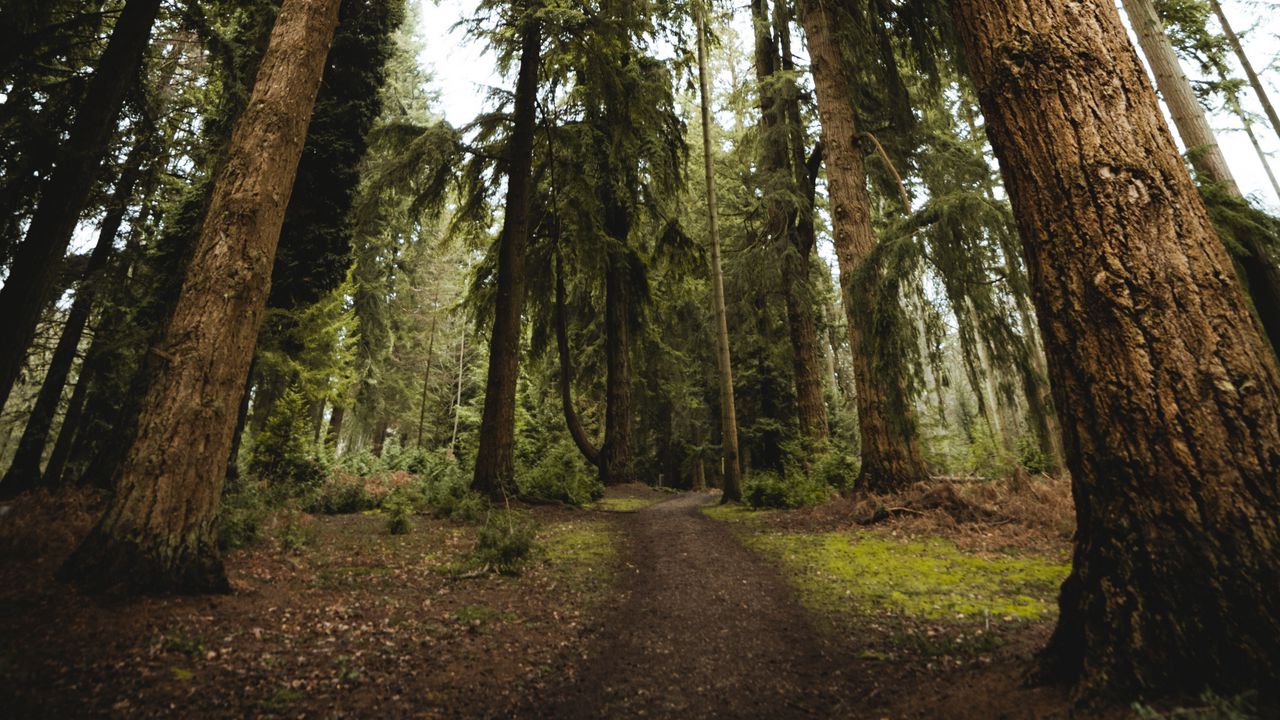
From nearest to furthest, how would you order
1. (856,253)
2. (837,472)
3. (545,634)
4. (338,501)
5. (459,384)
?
(545,634) → (856,253) → (338,501) → (837,472) → (459,384)

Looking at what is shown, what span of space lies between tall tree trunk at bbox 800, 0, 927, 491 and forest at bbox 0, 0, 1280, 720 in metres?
0.06

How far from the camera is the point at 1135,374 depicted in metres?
1.92

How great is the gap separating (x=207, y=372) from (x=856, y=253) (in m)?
8.11

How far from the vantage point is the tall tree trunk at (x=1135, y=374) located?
171 centimetres

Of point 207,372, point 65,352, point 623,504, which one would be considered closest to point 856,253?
point 623,504

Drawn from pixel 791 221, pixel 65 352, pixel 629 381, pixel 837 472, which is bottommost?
pixel 837 472

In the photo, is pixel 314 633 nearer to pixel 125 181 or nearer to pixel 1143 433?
pixel 1143 433

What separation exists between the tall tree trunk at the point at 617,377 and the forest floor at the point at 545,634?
895 cm

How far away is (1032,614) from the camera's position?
3496 mm

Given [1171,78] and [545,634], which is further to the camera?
[1171,78]

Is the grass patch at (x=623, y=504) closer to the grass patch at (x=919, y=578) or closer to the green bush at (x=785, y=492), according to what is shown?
the green bush at (x=785, y=492)

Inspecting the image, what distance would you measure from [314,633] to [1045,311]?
14.8ft

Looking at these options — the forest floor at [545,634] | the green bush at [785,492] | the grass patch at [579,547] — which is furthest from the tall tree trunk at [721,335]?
the forest floor at [545,634]

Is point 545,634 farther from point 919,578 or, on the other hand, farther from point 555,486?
point 555,486
